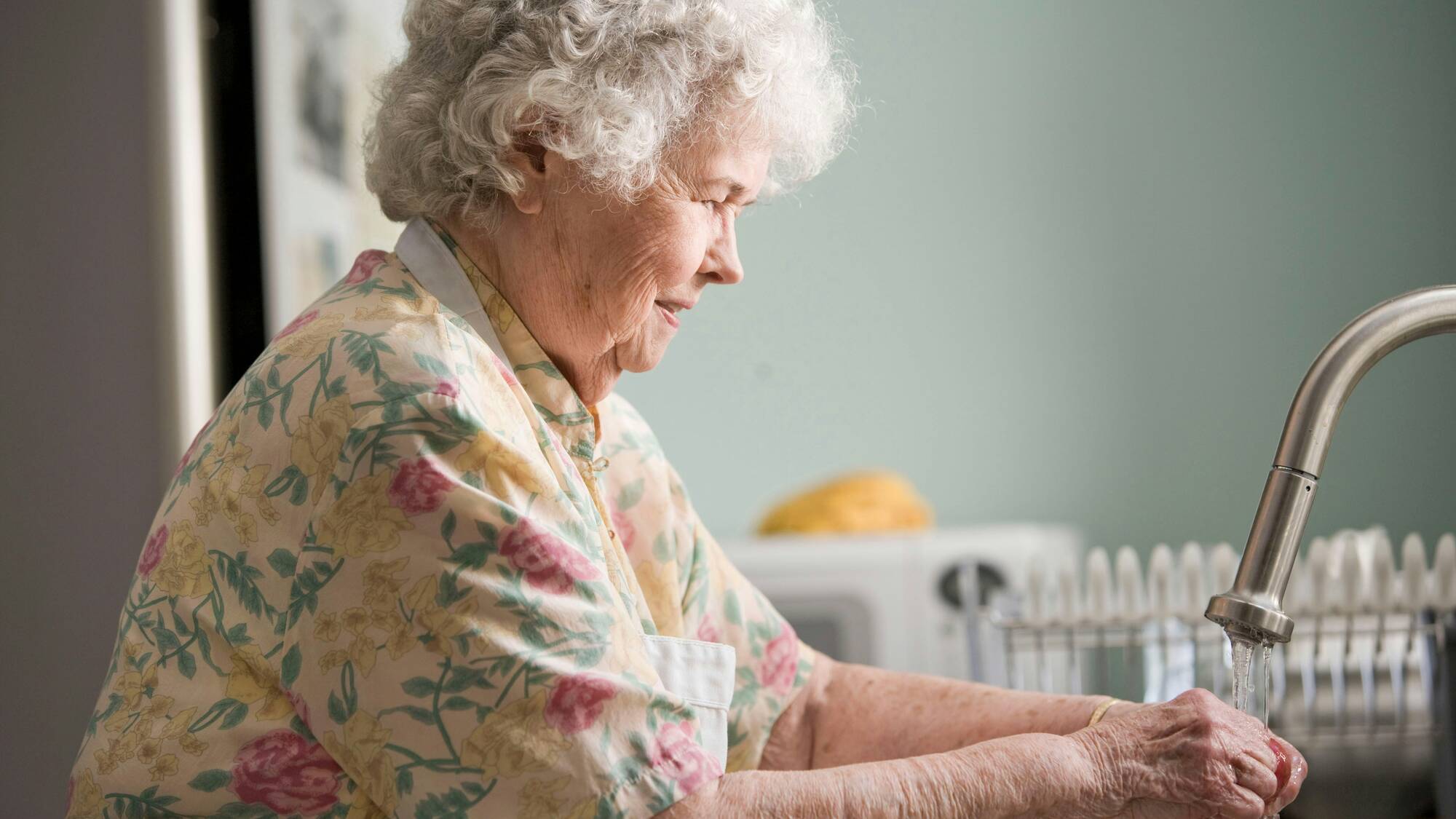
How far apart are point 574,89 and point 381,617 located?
0.41m

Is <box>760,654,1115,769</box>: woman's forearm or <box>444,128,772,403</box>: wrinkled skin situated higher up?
<box>444,128,772,403</box>: wrinkled skin

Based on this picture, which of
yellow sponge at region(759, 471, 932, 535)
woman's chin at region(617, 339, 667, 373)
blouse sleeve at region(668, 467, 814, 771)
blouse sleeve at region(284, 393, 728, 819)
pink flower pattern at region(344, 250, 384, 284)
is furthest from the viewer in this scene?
yellow sponge at region(759, 471, 932, 535)

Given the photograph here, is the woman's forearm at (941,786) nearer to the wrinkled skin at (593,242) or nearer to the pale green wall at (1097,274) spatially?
the wrinkled skin at (593,242)

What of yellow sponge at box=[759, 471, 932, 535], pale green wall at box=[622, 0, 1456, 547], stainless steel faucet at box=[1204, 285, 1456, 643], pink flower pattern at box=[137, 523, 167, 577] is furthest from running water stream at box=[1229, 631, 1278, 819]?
pale green wall at box=[622, 0, 1456, 547]

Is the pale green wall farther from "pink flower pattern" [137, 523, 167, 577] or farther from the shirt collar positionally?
"pink flower pattern" [137, 523, 167, 577]

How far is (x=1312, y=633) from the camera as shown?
4.14ft

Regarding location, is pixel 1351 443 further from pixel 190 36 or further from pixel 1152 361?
pixel 190 36

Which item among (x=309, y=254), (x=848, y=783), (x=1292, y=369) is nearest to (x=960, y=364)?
(x=1292, y=369)

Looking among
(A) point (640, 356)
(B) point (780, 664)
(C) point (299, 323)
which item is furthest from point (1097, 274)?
(C) point (299, 323)

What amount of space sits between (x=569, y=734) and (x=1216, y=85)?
2202 millimetres

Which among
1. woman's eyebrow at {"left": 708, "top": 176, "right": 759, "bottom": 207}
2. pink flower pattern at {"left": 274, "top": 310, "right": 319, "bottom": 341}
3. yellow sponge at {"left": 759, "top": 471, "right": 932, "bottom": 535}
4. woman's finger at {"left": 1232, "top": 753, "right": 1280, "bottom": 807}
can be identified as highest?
woman's eyebrow at {"left": 708, "top": 176, "right": 759, "bottom": 207}

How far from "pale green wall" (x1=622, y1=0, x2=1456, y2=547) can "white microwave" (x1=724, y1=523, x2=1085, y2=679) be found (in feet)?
2.14

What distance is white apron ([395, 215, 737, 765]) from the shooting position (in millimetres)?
957

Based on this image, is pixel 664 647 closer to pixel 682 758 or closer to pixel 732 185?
pixel 682 758
